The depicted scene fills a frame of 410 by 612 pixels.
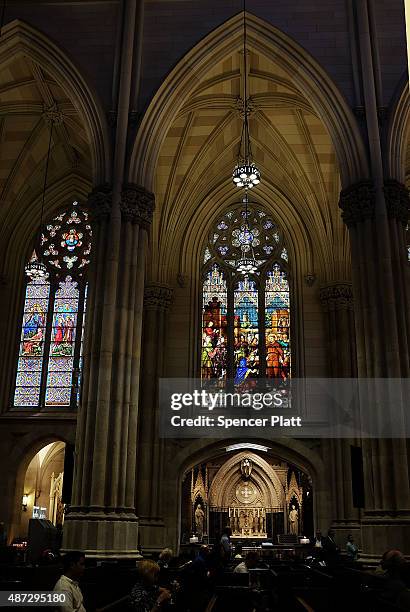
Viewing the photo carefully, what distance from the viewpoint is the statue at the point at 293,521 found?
80.2 feet

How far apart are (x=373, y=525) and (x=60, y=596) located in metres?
8.56

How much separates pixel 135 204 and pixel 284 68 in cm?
526

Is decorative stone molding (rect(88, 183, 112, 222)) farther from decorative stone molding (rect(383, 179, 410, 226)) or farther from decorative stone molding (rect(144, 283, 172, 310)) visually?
decorative stone molding (rect(144, 283, 172, 310))

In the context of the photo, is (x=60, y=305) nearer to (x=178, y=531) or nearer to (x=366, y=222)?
(x=178, y=531)

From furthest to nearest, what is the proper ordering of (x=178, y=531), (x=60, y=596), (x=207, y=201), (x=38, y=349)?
(x=207, y=201)
(x=38, y=349)
(x=178, y=531)
(x=60, y=596)

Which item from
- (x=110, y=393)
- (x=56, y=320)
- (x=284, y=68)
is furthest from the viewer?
(x=56, y=320)

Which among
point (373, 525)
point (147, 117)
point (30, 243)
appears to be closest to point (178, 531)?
point (373, 525)

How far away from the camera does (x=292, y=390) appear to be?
21500 mm

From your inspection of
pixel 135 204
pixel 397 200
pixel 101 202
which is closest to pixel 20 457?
pixel 101 202

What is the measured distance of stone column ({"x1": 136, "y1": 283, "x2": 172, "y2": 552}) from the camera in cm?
1961

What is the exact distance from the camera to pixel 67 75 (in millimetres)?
16312

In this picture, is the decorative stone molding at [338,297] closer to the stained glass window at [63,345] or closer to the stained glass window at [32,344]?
the stained glass window at [63,345]

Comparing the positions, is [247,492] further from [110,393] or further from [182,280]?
[110,393]


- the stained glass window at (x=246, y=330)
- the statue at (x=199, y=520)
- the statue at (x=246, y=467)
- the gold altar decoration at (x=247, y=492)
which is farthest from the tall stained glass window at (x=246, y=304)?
the statue at (x=199, y=520)
